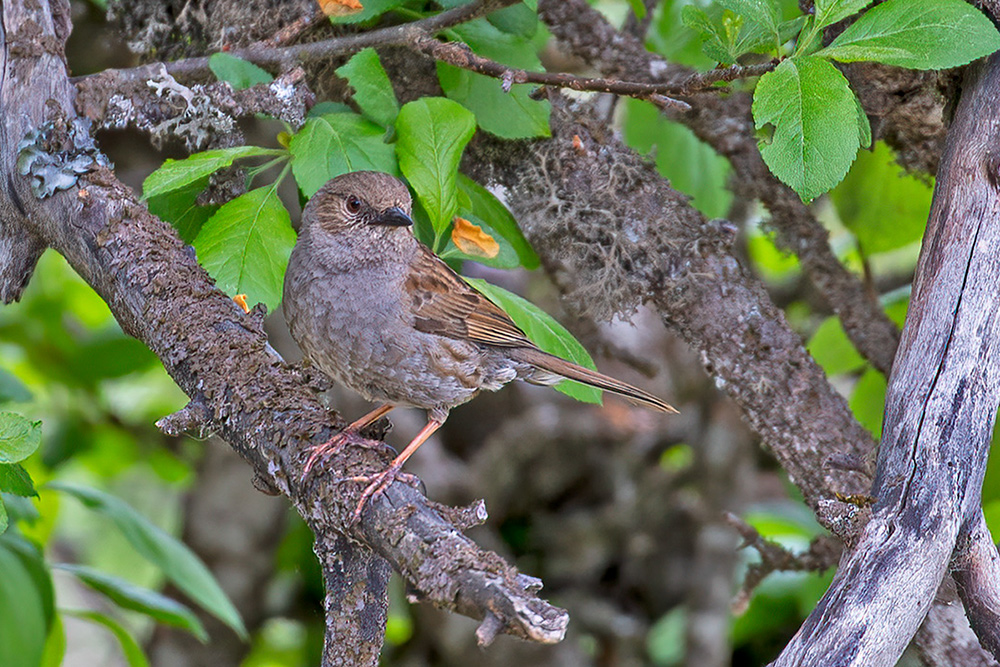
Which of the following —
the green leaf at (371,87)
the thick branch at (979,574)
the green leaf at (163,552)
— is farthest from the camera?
the green leaf at (163,552)

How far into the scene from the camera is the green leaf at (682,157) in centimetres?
380

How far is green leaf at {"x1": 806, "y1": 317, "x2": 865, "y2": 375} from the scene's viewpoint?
3.62 metres

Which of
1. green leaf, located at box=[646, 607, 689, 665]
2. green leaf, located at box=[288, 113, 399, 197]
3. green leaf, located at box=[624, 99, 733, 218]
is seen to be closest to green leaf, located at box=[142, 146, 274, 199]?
green leaf, located at box=[288, 113, 399, 197]

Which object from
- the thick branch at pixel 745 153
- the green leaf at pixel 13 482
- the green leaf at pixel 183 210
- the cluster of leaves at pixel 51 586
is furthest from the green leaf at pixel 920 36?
the cluster of leaves at pixel 51 586

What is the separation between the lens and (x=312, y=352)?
113 inches

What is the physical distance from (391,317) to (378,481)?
83cm

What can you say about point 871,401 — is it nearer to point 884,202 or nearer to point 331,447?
point 884,202

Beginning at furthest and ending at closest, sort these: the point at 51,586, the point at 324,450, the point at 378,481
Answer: the point at 51,586, the point at 324,450, the point at 378,481

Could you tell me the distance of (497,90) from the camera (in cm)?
296

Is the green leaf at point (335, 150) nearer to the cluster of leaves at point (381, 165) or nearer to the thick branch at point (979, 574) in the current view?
the cluster of leaves at point (381, 165)

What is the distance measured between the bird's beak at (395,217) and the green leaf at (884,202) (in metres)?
1.60

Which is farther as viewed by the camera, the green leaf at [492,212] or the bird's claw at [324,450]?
the green leaf at [492,212]

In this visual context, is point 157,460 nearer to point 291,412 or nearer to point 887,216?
point 291,412

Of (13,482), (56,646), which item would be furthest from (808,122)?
(56,646)
